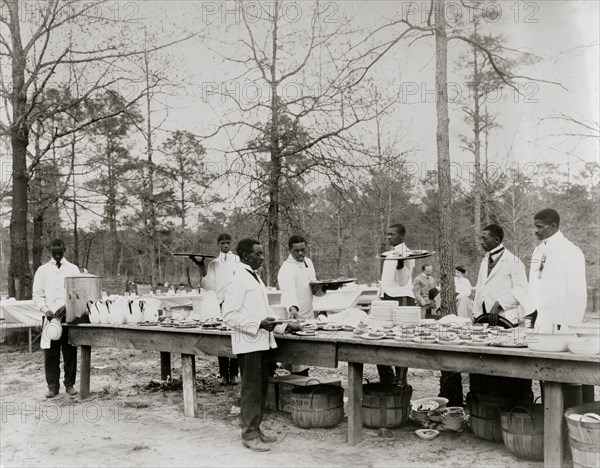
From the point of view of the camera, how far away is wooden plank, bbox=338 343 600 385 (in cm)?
408

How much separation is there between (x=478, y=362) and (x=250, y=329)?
1.92 m

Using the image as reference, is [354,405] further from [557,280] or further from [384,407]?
[557,280]

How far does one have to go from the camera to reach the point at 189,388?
6465 mm

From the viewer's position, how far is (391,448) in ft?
17.0

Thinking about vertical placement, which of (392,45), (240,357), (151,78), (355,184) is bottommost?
(240,357)

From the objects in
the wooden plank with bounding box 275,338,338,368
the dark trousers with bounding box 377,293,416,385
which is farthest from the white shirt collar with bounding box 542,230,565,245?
the dark trousers with bounding box 377,293,416,385

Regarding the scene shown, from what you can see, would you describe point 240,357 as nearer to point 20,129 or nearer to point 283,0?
point 20,129

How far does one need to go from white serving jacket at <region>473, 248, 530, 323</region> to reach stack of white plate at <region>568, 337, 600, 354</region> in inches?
67.4

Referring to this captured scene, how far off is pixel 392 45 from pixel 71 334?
5449 mm

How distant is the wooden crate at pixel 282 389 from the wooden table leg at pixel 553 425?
2557mm

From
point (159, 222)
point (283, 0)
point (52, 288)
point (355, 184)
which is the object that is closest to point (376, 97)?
point (355, 184)

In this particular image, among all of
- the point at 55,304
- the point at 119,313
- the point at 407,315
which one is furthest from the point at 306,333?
the point at 55,304

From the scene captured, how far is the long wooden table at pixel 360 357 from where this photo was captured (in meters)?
4.18

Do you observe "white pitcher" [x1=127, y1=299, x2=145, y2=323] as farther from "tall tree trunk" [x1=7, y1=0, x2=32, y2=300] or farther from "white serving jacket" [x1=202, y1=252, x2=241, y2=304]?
"tall tree trunk" [x1=7, y1=0, x2=32, y2=300]
